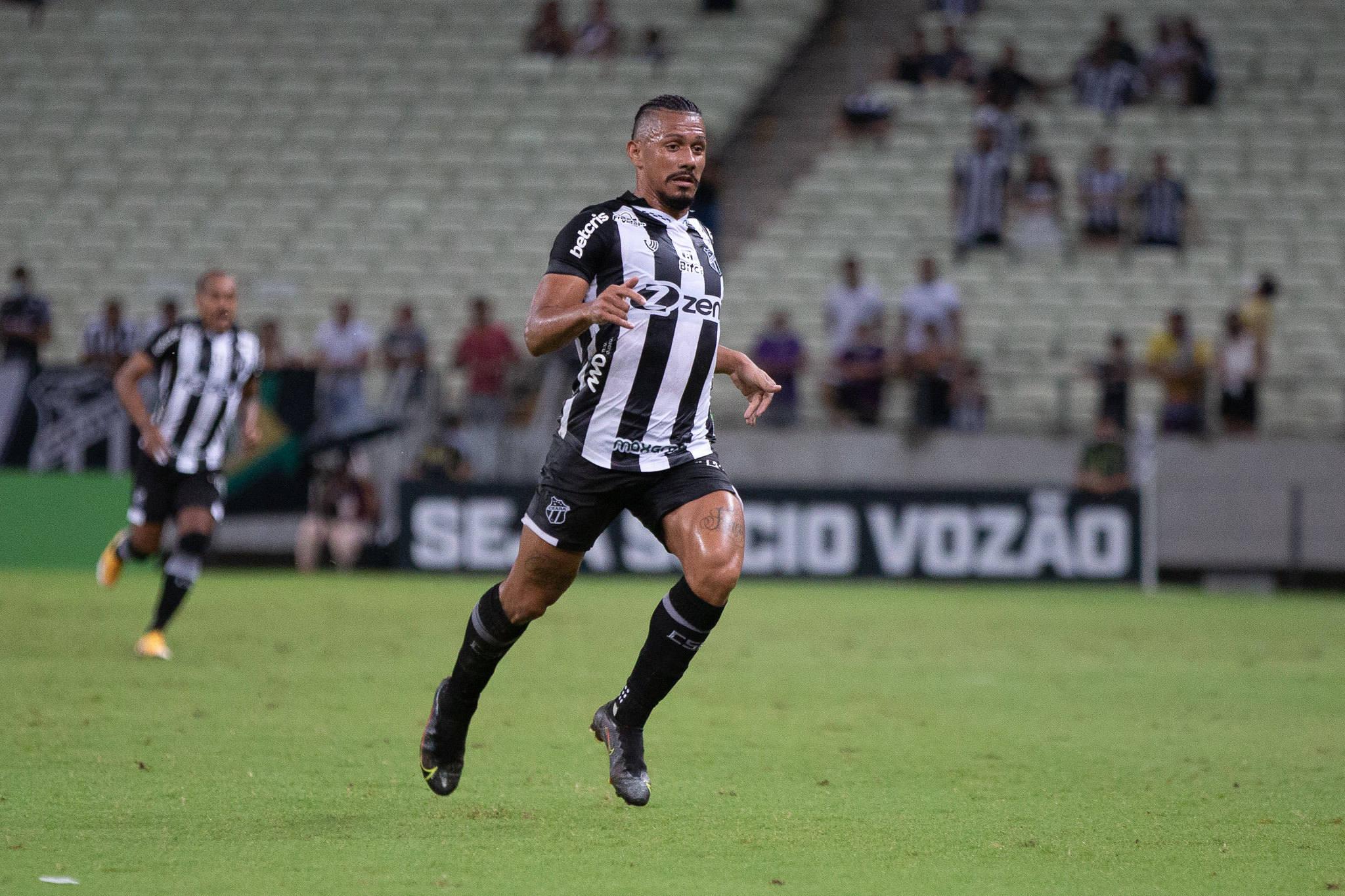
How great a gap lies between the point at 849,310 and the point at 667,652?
46.4 ft

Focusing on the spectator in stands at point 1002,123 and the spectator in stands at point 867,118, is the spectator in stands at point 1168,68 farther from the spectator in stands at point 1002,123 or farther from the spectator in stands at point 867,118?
the spectator in stands at point 867,118

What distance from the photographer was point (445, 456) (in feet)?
62.8

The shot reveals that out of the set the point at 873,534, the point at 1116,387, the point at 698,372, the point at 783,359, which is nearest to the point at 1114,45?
the point at 1116,387

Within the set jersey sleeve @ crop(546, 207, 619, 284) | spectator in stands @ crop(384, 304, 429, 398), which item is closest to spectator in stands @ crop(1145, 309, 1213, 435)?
spectator in stands @ crop(384, 304, 429, 398)

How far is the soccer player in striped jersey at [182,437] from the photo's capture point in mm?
11125

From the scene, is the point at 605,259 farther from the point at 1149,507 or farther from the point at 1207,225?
the point at 1207,225

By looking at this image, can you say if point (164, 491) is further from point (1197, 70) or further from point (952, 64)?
point (1197, 70)

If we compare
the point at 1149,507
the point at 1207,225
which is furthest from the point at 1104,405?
the point at 1207,225

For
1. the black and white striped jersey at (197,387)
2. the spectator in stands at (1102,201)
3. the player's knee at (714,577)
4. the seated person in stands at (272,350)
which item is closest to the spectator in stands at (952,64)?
the spectator in stands at (1102,201)

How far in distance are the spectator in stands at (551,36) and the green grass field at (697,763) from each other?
13.6 metres

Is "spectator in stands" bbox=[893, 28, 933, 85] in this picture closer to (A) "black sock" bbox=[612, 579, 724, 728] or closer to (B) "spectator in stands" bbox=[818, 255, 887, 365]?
(B) "spectator in stands" bbox=[818, 255, 887, 365]

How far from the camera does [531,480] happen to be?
61.7ft

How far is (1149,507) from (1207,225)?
546cm

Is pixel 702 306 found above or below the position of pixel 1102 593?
above
